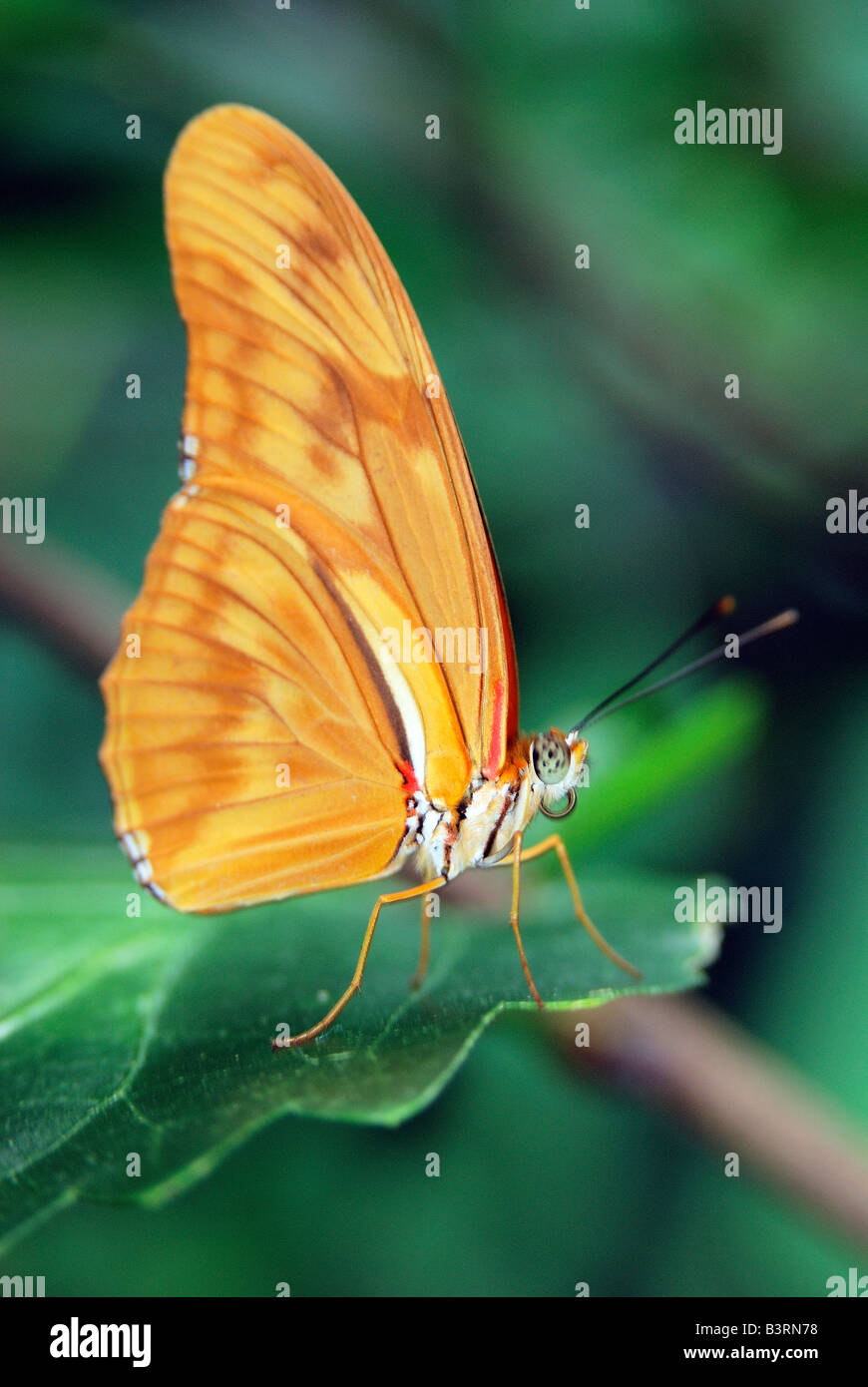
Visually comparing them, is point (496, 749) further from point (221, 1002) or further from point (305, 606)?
point (221, 1002)

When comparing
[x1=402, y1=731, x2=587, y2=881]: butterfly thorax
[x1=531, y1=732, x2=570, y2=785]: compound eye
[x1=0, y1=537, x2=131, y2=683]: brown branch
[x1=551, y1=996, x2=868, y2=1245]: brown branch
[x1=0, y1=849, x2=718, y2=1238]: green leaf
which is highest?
[x1=0, y1=537, x2=131, y2=683]: brown branch

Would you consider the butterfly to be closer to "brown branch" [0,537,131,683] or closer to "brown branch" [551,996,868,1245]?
"brown branch" [0,537,131,683]

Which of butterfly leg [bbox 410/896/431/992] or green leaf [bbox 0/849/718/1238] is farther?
butterfly leg [bbox 410/896/431/992]

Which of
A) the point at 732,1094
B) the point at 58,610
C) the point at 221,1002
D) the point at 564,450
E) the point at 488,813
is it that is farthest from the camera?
the point at 564,450

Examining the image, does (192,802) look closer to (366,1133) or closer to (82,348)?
(366,1133)

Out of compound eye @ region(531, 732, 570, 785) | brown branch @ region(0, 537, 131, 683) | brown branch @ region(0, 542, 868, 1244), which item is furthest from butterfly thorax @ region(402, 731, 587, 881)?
brown branch @ region(0, 537, 131, 683)

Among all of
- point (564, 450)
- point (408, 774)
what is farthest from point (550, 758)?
point (564, 450)
